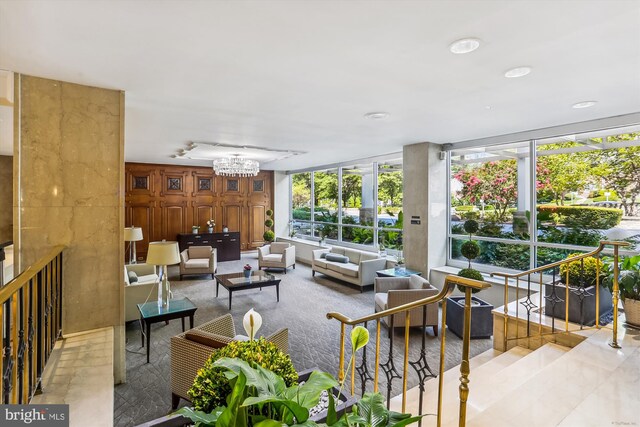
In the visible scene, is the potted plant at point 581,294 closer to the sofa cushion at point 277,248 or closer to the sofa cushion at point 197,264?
the sofa cushion at point 277,248

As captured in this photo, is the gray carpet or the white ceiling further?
the gray carpet

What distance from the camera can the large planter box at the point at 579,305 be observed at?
349 centimetres

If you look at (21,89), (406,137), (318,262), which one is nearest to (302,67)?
(21,89)

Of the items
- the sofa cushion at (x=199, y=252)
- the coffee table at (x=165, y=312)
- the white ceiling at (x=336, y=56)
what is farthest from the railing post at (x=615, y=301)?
the sofa cushion at (x=199, y=252)

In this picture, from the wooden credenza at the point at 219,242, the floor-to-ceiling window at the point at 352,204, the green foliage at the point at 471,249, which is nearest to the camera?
the green foliage at the point at 471,249

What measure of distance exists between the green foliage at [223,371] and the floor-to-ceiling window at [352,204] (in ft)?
19.3

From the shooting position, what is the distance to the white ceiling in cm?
184

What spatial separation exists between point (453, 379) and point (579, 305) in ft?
5.35

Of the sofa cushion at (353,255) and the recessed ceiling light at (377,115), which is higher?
the recessed ceiling light at (377,115)

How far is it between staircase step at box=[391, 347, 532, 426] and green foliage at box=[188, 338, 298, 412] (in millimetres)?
1696

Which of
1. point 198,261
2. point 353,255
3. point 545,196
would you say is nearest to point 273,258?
point 198,261

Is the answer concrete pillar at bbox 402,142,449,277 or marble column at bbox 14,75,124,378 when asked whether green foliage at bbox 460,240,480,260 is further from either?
marble column at bbox 14,75,124,378

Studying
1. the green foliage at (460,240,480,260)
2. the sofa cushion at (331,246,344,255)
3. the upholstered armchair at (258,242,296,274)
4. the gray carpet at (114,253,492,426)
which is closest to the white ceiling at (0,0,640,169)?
the green foliage at (460,240,480,260)

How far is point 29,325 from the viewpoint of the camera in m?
1.93
